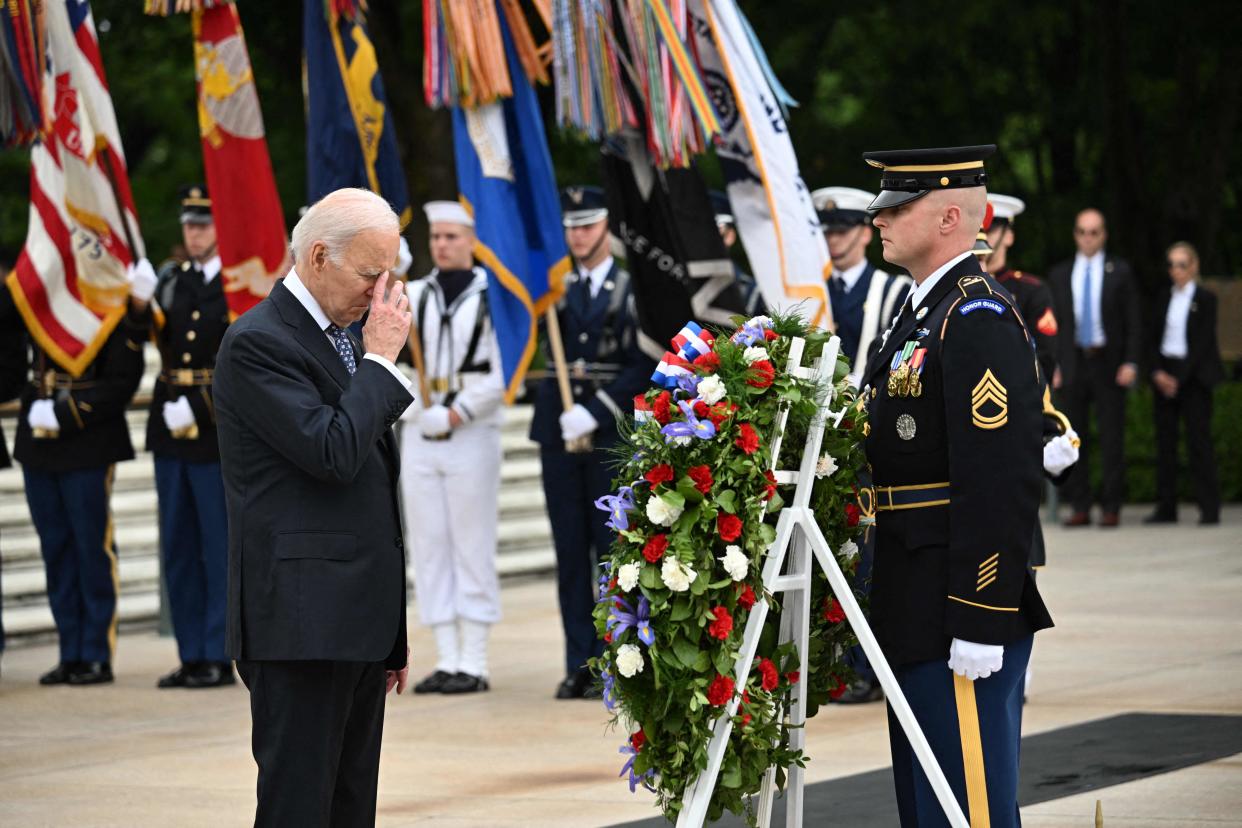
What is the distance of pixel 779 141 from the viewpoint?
820 cm

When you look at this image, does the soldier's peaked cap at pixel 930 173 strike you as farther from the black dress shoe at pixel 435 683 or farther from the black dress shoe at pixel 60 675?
the black dress shoe at pixel 60 675

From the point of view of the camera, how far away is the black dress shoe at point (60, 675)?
33.6 ft

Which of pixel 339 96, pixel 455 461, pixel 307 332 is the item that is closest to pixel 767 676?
pixel 307 332

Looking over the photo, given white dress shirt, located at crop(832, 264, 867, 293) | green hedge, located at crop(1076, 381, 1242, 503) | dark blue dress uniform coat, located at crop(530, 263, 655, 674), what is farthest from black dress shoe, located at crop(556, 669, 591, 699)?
green hedge, located at crop(1076, 381, 1242, 503)

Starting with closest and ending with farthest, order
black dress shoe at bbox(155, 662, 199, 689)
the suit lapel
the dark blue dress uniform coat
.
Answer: the suit lapel, the dark blue dress uniform coat, black dress shoe at bbox(155, 662, 199, 689)

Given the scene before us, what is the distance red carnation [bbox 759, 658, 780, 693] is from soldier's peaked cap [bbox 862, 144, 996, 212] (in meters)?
1.17

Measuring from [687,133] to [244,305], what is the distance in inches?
90.1

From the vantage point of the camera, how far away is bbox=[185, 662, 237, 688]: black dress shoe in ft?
32.8

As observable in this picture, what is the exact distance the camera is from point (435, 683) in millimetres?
9844

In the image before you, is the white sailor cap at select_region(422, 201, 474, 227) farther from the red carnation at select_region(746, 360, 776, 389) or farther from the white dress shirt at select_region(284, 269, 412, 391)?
the white dress shirt at select_region(284, 269, 412, 391)

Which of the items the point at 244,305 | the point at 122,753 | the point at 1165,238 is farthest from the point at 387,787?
the point at 1165,238

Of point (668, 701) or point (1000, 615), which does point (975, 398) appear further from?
point (668, 701)

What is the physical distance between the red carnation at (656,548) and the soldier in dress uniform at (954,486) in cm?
55

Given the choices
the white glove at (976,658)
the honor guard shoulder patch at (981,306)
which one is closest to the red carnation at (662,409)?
the honor guard shoulder patch at (981,306)
